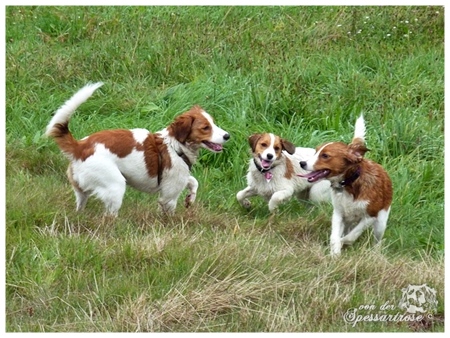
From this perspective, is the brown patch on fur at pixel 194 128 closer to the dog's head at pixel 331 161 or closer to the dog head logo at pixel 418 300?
the dog's head at pixel 331 161

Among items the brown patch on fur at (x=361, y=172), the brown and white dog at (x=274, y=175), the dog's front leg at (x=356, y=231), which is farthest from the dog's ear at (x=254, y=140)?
the dog's front leg at (x=356, y=231)

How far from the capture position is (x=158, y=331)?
682cm

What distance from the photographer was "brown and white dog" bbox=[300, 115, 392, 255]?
8336 millimetres

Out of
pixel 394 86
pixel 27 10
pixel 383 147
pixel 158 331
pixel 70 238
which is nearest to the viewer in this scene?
pixel 158 331

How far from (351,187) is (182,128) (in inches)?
59.9

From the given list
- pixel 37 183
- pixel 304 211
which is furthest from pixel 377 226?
pixel 37 183

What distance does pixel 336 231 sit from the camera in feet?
27.7

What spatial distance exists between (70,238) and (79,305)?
2.82 feet

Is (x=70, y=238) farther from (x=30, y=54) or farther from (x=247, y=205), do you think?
(x=30, y=54)

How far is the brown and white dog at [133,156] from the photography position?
8430mm

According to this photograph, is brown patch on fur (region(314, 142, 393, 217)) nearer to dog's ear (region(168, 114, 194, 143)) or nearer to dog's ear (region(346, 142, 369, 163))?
dog's ear (region(346, 142, 369, 163))

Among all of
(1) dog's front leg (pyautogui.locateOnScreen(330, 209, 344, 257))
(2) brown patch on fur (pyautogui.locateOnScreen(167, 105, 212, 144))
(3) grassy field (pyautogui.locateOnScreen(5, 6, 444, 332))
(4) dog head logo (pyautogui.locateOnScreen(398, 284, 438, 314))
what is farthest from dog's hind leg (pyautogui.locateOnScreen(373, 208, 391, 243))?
(2) brown patch on fur (pyautogui.locateOnScreen(167, 105, 212, 144))

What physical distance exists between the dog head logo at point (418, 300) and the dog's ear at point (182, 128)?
2.38 m

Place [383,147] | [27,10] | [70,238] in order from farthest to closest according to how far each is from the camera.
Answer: [27,10] < [383,147] < [70,238]
